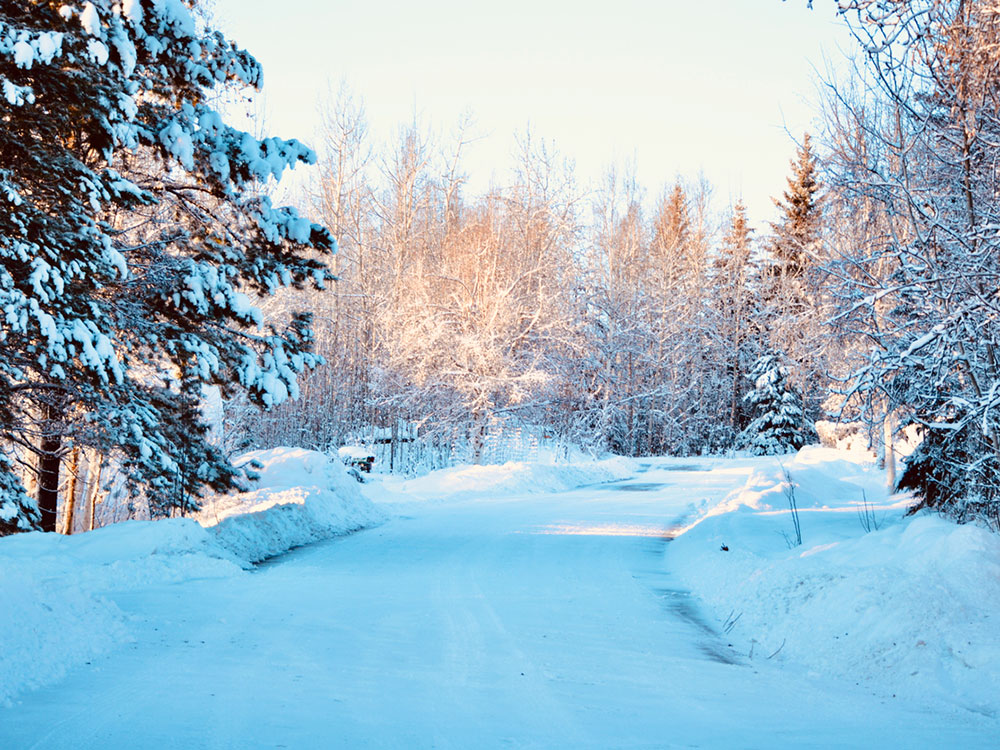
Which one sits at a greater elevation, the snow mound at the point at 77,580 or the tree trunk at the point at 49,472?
the tree trunk at the point at 49,472

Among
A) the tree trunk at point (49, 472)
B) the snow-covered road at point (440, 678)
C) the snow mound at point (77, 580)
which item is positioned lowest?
the snow-covered road at point (440, 678)

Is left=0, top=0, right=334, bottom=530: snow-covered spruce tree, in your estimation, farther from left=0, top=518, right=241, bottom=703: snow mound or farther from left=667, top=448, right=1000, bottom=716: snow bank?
left=667, top=448, right=1000, bottom=716: snow bank

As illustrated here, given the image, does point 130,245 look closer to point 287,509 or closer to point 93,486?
point 287,509

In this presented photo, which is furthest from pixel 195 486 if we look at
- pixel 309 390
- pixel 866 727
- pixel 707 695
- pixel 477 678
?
pixel 309 390

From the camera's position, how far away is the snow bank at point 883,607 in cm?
575

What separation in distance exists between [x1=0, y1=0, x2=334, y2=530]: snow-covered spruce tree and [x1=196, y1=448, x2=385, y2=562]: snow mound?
36.8 inches

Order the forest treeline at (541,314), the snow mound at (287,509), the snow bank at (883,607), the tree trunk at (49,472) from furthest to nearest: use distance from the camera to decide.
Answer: the forest treeline at (541,314) < the snow mound at (287,509) < the tree trunk at (49,472) < the snow bank at (883,607)

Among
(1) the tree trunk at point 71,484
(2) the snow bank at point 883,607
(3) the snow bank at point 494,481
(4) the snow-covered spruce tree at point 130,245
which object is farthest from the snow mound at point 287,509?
(2) the snow bank at point 883,607

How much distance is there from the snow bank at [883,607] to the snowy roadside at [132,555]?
5362 millimetres

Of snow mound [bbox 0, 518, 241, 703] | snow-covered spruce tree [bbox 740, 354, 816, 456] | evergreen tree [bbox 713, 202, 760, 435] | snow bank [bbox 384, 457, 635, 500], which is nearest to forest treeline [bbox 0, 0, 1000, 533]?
snow mound [bbox 0, 518, 241, 703]

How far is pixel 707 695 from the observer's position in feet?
18.2

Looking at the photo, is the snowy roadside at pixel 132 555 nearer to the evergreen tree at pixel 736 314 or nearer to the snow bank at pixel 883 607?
the snow bank at pixel 883 607

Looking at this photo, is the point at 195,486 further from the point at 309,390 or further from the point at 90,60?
the point at 309,390

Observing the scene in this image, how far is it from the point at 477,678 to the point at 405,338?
26.3 meters
